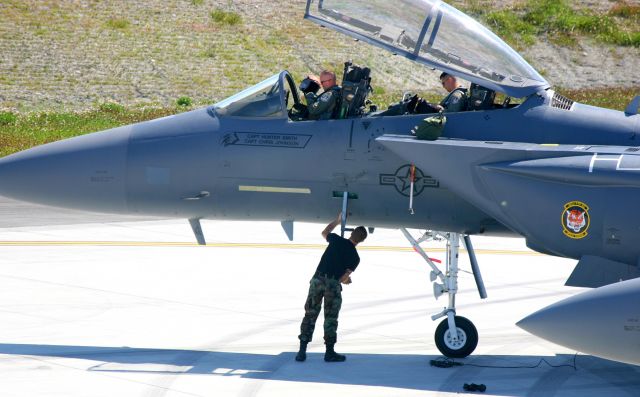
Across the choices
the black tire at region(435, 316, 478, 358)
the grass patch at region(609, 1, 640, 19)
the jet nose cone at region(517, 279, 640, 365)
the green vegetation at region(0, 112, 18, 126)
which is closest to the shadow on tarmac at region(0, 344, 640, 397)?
the black tire at region(435, 316, 478, 358)

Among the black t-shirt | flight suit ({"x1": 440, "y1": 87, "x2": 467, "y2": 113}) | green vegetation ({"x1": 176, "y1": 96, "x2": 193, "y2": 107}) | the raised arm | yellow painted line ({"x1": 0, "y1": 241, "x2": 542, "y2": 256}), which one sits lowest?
green vegetation ({"x1": 176, "y1": 96, "x2": 193, "y2": 107})

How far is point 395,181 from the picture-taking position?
479 inches

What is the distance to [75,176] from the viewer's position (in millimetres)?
12539

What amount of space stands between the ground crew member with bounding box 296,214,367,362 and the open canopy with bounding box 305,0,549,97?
2.19m

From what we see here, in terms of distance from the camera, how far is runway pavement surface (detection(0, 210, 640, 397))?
451 inches

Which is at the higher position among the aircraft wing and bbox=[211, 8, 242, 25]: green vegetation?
the aircraft wing

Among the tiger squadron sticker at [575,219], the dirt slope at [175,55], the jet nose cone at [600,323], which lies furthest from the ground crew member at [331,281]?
the dirt slope at [175,55]

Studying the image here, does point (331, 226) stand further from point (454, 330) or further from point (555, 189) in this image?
point (555, 189)

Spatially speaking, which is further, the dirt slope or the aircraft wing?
the dirt slope

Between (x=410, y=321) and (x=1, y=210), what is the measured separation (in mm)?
13308

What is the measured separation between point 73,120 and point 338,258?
28.7 m

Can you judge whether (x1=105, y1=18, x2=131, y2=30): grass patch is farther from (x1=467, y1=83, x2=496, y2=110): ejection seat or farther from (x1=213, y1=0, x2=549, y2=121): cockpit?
(x1=467, y1=83, x2=496, y2=110): ejection seat

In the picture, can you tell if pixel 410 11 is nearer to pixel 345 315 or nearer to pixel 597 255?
pixel 597 255

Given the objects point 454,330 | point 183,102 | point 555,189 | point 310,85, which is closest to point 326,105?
point 310,85
